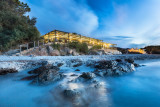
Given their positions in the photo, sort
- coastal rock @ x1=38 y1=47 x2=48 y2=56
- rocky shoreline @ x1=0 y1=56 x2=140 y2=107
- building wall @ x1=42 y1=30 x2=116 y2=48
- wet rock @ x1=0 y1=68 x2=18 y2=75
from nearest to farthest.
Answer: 1. rocky shoreline @ x1=0 y1=56 x2=140 y2=107
2. wet rock @ x1=0 y1=68 x2=18 y2=75
3. coastal rock @ x1=38 y1=47 x2=48 y2=56
4. building wall @ x1=42 y1=30 x2=116 y2=48

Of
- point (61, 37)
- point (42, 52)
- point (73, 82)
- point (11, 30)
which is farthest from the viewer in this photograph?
point (61, 37)

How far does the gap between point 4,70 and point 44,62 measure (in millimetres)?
2264

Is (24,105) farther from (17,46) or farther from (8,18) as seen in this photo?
(8,18)

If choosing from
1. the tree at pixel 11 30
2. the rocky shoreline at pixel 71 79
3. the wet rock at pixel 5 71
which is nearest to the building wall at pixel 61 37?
the tree at pixel 11 30

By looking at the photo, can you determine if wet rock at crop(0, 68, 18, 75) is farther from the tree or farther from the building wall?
the building wall

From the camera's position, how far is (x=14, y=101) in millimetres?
2146

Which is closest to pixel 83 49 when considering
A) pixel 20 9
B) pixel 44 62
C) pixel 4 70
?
pixel 44 62

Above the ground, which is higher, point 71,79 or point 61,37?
point 61,37

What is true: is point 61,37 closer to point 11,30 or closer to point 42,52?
point 11,30

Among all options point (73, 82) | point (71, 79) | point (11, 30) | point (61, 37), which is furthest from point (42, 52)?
point (61, 37)

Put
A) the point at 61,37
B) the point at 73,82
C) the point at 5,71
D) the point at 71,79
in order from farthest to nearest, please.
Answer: the point at 61,37, the point at 5,71, the point at 71,79, the point at 73,82

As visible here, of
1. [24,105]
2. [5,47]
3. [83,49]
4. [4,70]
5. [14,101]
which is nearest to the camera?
[24,105]

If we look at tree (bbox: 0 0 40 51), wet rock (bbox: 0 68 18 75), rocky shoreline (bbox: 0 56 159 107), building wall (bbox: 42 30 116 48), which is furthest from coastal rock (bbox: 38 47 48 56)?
wet rock (bbox: 0 68 18 75)

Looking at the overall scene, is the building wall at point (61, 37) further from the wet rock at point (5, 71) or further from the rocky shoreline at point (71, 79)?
the wet rock at point (5, 71)
